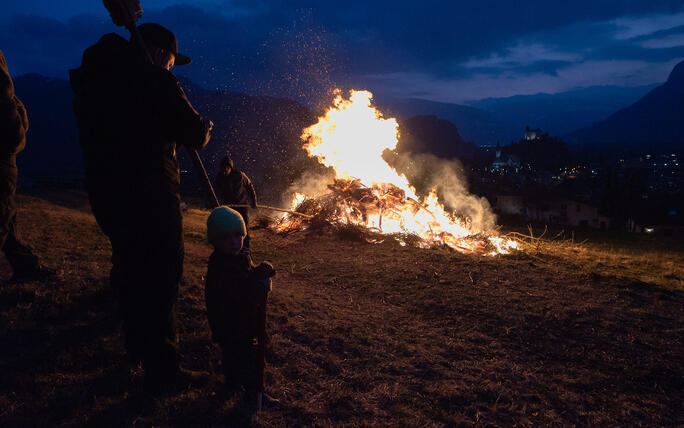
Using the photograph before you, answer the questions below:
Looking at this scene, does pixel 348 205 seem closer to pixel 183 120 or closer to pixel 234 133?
pixel 183 120

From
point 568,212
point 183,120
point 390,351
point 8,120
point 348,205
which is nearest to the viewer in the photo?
point 183,120

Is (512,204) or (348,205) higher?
(512,204)

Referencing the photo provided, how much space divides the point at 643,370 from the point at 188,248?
29.2 feet

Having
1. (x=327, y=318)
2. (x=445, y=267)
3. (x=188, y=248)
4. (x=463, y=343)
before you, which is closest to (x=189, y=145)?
(x=327, y=318)

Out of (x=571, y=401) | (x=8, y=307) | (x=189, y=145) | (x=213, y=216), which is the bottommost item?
(x=571, y=401)

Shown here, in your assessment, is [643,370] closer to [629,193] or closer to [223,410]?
[223,410]

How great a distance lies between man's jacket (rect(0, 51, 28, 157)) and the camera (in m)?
3.77

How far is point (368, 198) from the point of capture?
13.2m

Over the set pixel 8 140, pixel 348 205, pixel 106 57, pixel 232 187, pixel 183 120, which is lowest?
pixel 348 205

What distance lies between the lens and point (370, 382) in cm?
357

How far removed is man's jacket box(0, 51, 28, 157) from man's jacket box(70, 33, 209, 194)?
73.4 inches

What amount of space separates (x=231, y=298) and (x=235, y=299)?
34 millimetres

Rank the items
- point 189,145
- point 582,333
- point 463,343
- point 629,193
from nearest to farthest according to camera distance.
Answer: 1. point 189,145
2. point 463,343
3. point 582,333
4. point 629,193

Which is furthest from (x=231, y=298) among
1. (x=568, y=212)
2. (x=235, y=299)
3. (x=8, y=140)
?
(x=568, y=212)
